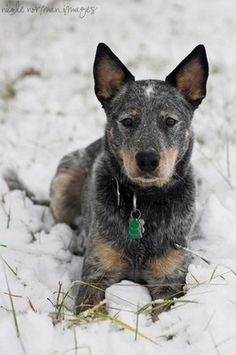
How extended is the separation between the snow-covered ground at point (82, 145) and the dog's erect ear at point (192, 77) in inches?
40.2

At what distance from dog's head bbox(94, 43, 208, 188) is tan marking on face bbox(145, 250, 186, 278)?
520 mm

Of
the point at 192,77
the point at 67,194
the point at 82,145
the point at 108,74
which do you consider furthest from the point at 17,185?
the point at 192,77

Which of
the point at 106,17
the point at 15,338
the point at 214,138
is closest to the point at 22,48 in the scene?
the point at 106,17

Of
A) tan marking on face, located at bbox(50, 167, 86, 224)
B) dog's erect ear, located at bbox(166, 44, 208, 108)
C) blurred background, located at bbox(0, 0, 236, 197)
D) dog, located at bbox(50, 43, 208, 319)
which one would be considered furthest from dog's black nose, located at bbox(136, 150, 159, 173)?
tan marking on face, located at bbox(50, 167, 86, 224)

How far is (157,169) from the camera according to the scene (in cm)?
369

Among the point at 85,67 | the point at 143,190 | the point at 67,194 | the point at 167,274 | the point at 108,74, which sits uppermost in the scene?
the point at 85,67

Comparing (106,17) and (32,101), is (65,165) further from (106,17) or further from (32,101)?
(106,17)

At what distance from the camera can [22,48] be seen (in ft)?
34.1

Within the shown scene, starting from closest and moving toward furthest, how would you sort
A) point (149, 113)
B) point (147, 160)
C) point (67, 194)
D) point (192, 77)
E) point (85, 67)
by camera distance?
point (147, 160), point (149, 113), point (192, 77), point (67, 194), point (85, 67)

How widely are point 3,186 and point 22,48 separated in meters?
5.55

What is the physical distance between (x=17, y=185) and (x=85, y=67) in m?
4.54

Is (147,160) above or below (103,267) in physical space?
above

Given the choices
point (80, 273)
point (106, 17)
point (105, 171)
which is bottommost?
point (80, 273)

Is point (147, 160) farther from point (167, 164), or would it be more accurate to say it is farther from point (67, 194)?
point (67, 194)
